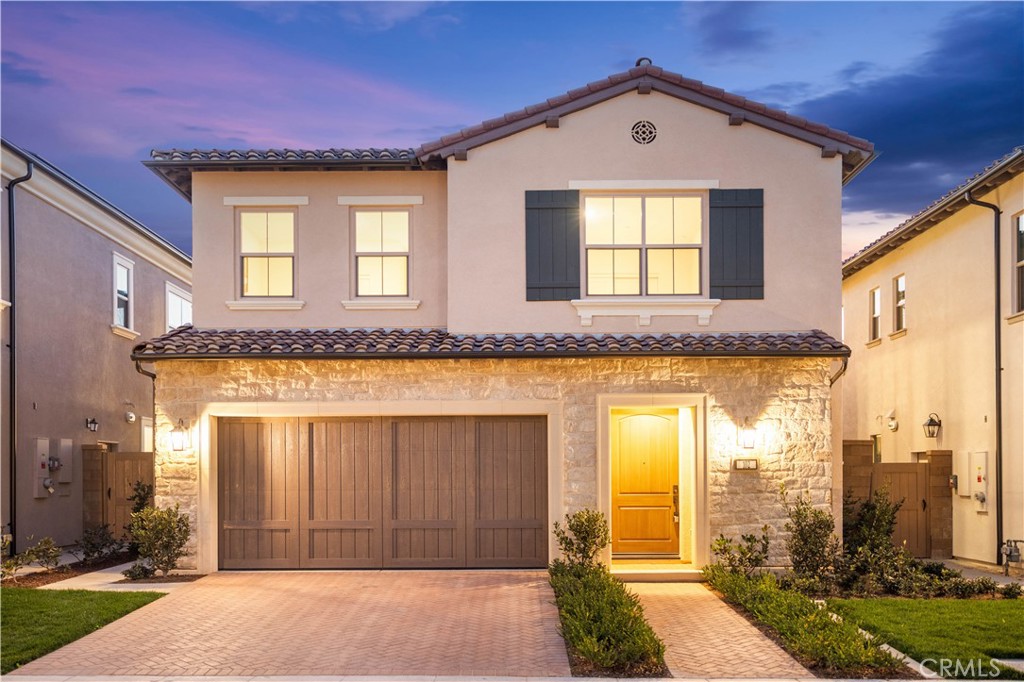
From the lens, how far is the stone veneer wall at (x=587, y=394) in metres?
12.8

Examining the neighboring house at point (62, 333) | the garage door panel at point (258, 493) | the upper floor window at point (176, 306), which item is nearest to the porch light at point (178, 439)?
the garage door panel at point (258, 493)

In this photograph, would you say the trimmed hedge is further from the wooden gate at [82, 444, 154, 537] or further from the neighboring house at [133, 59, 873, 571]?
the wooden gate at [82, 444, 154, 537]

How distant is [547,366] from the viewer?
42.7 feet

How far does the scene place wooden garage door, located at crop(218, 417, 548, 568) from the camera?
1320 cm

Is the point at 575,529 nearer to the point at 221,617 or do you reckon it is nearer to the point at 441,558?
the point at 441,558

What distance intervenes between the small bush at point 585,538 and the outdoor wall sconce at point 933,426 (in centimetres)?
763

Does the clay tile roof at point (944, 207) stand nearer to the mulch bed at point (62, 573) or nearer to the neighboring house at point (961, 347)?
the neighboring house at point (961, 347)

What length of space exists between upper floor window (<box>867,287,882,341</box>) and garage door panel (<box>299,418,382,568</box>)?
12376 mm

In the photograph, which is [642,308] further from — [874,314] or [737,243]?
[874,314]

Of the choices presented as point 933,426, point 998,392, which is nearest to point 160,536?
point 998,392

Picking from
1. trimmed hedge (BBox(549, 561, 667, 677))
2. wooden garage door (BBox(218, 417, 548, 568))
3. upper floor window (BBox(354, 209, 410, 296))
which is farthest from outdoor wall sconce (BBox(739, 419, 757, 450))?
upper floor window (BBox(354, 209, 410, 296))

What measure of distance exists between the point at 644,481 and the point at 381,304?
205 inches

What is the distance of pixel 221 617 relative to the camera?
10109mm

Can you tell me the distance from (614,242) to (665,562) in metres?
5.12
